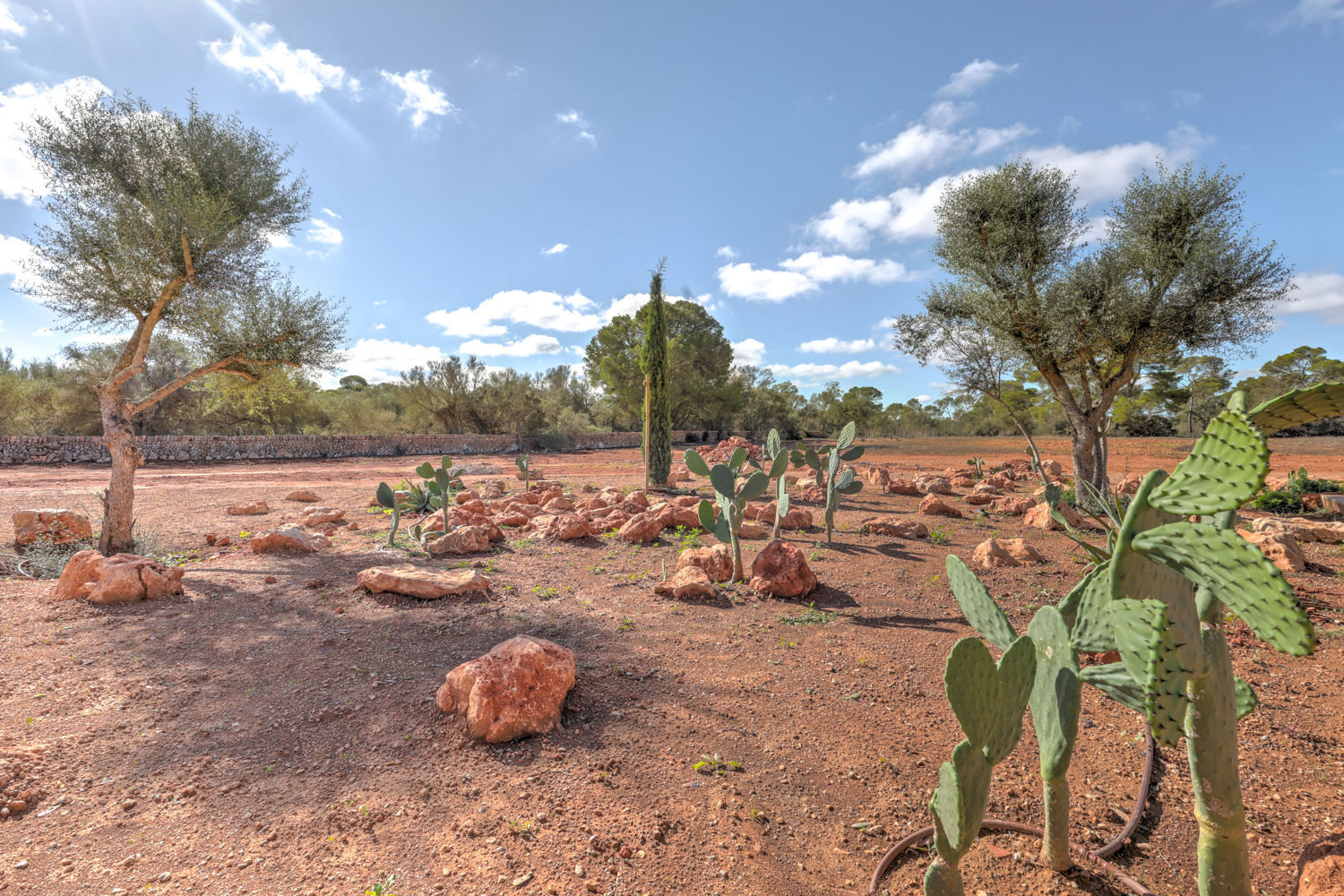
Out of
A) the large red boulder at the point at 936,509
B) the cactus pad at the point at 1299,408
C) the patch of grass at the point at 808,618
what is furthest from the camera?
the large red boulder at the point at 936,509

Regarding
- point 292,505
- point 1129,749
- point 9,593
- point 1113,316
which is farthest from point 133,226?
point 1113,316

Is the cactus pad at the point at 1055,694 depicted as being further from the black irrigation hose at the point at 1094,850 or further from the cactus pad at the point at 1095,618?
the black irrigation hose at the point at 1094,850

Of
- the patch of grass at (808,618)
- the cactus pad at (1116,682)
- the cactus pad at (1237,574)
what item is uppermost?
the cactus pad at (1237,574)

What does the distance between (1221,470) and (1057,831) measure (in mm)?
1385

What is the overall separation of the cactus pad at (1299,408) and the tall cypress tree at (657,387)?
10.9 meters

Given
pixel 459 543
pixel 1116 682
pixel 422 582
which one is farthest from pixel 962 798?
pixel 459 543

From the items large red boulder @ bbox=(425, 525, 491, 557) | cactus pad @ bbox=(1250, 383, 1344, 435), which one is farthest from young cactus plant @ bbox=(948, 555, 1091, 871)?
large red boulder @ bbox=(425, 525, 491, 557)

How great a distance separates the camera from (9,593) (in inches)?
193

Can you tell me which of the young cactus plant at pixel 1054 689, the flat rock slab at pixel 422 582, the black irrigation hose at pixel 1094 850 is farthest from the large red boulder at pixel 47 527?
the young cactus plant at pixel 1054 689

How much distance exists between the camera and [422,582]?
4.69 metres

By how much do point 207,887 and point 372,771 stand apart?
65 centimetres

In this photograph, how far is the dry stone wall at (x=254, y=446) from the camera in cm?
1850

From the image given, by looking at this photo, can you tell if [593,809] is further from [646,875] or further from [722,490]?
[722,490]

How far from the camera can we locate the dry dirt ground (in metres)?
1.90
